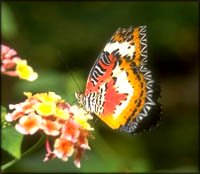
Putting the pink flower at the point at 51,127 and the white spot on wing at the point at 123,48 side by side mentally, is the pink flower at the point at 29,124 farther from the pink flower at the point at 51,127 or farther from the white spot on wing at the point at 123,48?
the white spot on wing at the point at 123,48

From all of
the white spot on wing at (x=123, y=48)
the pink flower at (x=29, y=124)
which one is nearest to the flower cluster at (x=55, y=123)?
the pink flower at (x=29, y=124)

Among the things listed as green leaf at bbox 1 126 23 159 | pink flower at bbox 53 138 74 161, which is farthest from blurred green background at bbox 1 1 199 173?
pink flower at bbox 53 138 74 161

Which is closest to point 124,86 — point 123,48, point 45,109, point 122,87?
point 122,87

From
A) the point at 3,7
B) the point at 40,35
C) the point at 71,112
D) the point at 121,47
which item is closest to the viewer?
the point at 71,112

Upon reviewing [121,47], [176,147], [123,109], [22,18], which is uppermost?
[22,18]

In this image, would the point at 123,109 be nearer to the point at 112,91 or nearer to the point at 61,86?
the point at 112,91

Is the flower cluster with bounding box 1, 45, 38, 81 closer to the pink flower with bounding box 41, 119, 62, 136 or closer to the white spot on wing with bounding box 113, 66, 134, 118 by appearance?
the pink flower with bounding box 41, 119, 62, 136

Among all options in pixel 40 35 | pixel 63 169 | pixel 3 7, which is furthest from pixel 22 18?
pixel 63 169

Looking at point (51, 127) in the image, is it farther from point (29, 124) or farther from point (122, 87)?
point (122, 87)
